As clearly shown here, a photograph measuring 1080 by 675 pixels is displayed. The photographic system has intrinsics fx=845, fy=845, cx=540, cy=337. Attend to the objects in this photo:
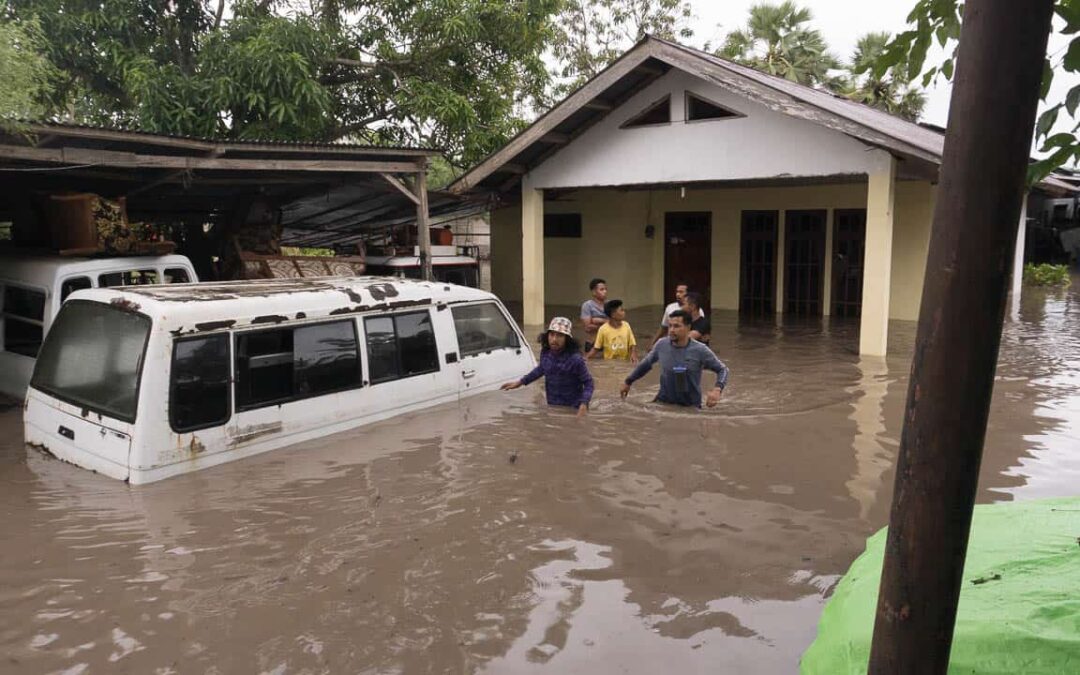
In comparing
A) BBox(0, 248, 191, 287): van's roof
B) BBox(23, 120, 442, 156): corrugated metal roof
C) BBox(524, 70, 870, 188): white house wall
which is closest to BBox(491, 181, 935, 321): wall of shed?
BBox(524, 70, 870, 188): white house wall

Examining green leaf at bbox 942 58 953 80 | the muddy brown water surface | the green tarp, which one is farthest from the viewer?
the muddy brown water surface

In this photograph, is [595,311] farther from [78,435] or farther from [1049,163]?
[1049,163]

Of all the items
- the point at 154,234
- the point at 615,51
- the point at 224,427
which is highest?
the point at 615,51

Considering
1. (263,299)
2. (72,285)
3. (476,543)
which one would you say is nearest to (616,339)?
(263,299)

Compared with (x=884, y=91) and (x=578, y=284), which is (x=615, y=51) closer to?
(x=884, y=91)

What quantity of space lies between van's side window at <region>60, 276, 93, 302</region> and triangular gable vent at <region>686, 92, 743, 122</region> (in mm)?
8793

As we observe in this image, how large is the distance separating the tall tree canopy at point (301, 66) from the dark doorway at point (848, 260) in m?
6.75

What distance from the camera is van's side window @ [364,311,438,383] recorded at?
6.88m

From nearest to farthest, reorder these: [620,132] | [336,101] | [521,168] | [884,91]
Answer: [620,132], [521,168], [336,101], [884,91]

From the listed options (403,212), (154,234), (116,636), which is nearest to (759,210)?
(403,212)

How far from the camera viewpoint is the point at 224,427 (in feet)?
18.8

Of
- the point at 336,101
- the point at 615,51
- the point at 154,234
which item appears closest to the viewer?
the point at 154,234

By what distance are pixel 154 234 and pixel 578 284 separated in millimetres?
10771

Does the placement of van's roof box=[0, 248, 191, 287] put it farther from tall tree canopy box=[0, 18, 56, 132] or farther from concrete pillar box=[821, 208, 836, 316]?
concrete pillar box=[821, 208, 836, 316]
